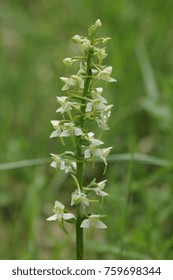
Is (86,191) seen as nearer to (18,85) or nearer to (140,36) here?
(18,85)

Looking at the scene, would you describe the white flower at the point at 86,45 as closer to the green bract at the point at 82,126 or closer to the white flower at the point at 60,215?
the green bract at the point at 82,126

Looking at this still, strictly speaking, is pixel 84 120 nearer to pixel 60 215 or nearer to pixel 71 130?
pixel 71 130

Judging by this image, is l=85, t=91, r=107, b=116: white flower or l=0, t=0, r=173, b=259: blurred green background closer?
l=85, t=91, r=107, b=116: white flower

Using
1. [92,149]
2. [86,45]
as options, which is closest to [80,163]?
[92,149]

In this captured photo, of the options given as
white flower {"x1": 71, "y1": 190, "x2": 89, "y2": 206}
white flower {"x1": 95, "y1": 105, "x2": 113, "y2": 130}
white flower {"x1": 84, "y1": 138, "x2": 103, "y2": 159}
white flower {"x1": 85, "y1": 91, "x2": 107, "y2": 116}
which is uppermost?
white flower {"x1": 85, "y1": 91, "x2": 107, "y2": 116}

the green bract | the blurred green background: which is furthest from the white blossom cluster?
the blurred green background

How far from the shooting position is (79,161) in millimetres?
2262

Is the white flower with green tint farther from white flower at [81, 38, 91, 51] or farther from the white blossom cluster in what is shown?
white flower at [81, 38, 91, 51]

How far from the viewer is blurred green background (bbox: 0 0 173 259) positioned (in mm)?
3879

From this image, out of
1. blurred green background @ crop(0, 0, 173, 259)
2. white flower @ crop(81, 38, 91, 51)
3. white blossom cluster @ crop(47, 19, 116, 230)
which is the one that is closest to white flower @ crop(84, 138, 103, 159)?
white blossom cluster @ crop(47, 19, 116, 230)

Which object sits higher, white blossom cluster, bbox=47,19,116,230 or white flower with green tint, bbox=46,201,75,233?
white blossom cluster, bbox=47,19,116,230

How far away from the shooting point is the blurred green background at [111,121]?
3.88 meters

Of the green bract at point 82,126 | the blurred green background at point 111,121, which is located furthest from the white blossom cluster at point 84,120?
the blurred green background at point 111,121

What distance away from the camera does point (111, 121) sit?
16.8ft
